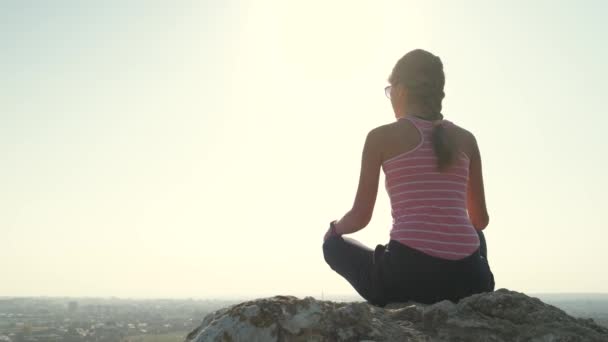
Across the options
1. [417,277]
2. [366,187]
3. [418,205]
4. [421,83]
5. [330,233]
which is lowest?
[417,277]

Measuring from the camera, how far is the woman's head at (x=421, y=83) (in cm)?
378

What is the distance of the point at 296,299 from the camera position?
241 cm

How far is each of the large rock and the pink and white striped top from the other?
491 mm

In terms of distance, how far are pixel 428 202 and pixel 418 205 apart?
0.24 feet

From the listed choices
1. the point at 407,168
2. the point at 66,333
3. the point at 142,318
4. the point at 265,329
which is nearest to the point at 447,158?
the point at 407,168

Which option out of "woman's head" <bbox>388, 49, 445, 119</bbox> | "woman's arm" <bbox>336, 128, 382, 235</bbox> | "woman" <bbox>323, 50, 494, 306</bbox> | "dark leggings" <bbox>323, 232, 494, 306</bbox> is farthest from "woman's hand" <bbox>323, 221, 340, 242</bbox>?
"woman's head" <bbox>388, 49, 445, 119</bbox>

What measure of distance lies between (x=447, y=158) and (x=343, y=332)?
1.67 metres

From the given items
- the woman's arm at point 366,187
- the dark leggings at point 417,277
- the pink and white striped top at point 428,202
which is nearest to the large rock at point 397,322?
the dark leggings at point 417,277

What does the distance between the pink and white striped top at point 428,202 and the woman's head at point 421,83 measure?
0.22m

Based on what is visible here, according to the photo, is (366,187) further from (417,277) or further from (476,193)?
(476,193)

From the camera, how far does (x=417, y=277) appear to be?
3.14 m

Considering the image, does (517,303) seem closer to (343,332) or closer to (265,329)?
(343,332)

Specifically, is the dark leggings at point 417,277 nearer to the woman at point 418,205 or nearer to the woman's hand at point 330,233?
the woman at point 418,205

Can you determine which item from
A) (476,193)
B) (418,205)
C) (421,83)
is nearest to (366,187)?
(418,205)
